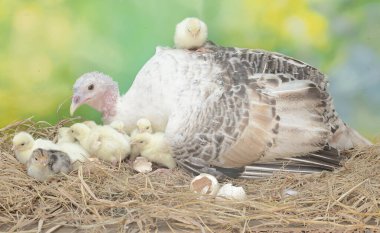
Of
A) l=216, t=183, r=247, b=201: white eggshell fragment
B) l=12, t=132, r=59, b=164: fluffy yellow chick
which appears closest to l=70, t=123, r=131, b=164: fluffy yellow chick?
l=12, t=132, r=59, b=164: fluffy yellow chick

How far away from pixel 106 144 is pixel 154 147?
0.80ft

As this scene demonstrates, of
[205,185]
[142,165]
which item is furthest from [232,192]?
[142,165]

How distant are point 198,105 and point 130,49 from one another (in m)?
0.72

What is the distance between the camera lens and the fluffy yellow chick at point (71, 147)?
121 inches

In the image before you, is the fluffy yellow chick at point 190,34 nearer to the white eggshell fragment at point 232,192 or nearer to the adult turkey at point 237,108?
the adult turkey at point 237,108

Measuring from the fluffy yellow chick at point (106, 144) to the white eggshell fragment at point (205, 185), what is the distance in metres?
A: 0.53

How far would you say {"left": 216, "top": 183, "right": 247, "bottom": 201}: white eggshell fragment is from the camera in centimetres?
269

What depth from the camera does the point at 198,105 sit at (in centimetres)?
308

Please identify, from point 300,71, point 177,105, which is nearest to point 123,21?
point 177,105

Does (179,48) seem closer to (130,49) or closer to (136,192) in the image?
(130,49)

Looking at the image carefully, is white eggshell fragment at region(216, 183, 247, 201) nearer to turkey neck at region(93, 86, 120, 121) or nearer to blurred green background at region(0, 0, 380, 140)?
turkey neck at region(93, 86, 120, 121)

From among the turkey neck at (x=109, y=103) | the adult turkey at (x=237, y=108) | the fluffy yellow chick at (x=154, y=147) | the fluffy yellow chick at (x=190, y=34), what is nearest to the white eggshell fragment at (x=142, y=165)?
the fluffy yellow chick at (x=154, y=147)

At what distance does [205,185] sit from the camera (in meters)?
2.79

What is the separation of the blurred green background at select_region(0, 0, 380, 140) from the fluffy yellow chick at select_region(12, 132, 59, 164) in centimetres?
55
